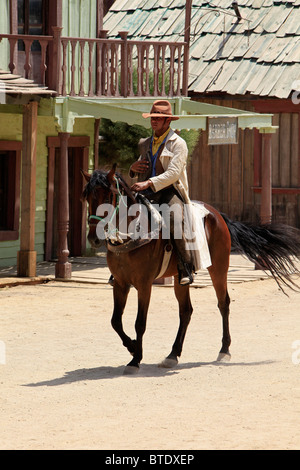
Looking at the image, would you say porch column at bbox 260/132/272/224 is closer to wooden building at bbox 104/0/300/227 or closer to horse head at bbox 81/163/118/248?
wooden building at bbox 104/0/300/227

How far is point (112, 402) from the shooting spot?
7805 mm

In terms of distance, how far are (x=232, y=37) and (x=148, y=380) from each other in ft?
43.9

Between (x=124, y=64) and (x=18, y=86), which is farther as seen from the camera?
(x=124, y=64)

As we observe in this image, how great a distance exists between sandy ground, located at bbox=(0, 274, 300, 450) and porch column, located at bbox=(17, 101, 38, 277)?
4.29 feet

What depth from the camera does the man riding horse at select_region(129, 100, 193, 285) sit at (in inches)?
357

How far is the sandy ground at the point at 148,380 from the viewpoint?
675cm

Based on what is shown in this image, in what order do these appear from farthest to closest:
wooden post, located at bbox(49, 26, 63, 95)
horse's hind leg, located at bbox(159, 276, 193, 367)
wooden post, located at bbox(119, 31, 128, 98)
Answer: wooden post, located at bbox(119, 31, 128, 98) < wooden post, located at bbox(49, 26, 63, 95) < horse's hind leg, located at bbox(159, 276, 193, 367)

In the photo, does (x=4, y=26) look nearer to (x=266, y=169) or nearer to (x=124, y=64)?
(x=124, y=64)

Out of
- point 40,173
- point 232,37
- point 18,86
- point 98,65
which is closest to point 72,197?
point 40,173

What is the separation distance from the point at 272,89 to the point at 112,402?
39.6ft

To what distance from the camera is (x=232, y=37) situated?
68.2ft

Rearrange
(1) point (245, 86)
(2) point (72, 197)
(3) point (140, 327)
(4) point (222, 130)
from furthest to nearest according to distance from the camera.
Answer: (1) point (245, 86) < (2) point (72, 197) < (4) point (222, 130) < (3) point (140, 327)

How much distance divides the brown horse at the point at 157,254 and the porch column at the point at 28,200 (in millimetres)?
5253

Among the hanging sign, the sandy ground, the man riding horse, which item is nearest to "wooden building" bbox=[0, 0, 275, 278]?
the hanging sign
